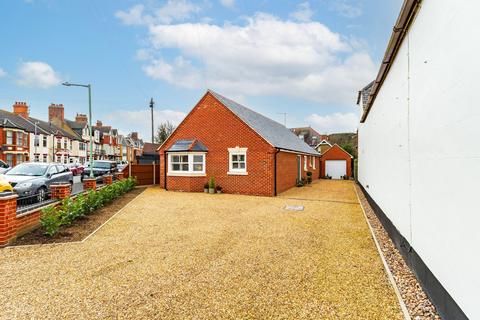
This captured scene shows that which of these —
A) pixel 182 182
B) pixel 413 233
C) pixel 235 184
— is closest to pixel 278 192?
pixel 235 184

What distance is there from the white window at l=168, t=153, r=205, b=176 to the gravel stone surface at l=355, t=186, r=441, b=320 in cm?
1235

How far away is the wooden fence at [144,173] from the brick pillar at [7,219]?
13.8 m

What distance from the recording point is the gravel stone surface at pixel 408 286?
3.42 metres

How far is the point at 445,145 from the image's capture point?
10.5 ft

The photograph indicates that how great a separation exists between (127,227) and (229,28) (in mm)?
11331

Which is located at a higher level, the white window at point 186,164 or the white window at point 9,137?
the white window at point 9,137

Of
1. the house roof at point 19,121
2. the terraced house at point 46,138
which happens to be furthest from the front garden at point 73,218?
the house roof at point 19,121

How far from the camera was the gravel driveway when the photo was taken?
356cm

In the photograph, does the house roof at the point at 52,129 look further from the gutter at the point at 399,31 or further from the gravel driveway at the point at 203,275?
the gutter at the point at 399,31

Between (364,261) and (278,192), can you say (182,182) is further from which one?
(364,261)

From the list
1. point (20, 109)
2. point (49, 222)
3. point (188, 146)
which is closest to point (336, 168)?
point (188, 146)

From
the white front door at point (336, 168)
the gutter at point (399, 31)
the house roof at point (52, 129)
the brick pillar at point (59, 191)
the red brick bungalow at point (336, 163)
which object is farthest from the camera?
the house roof at point (52, 129)

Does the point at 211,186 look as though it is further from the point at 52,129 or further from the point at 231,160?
the point at 52,129

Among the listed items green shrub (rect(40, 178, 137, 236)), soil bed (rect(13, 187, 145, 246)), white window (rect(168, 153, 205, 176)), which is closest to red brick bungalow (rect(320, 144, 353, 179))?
white window (rect(168, 153, 205, 176))
